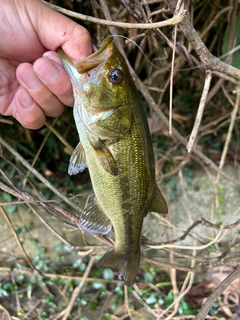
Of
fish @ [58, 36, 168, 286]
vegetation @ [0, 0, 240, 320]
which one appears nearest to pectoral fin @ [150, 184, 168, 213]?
fish @ [58, 36, 168, 286]

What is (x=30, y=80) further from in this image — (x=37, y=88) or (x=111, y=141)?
(x=111, y=141)

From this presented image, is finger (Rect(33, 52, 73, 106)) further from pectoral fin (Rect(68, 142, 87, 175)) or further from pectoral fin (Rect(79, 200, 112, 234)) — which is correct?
pectoral fin (Rect(79, 200, 112, 234))

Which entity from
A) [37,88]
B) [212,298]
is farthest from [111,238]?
[37,88]

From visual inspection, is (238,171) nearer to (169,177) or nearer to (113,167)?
(169,177)

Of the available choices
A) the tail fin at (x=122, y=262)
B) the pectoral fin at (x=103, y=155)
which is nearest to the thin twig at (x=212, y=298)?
the tail fin at (x=122, y=262)

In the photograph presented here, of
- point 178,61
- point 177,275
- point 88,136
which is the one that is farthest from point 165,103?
point 88,136
